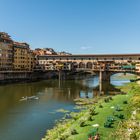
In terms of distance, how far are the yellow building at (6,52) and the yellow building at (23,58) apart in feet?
11.2

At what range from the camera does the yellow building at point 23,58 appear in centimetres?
11212

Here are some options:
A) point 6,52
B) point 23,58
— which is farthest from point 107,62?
point 6,52

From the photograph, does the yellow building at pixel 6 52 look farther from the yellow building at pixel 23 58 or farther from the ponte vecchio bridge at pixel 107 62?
the ponte vecchio bridge at pixel 107 62

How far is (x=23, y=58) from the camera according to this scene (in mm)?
117312

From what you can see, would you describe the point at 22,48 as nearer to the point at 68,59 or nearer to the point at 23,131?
the point at 68,59

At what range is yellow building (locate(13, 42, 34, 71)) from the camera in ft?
368

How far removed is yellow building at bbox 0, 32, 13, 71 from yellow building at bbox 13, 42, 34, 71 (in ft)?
11.2

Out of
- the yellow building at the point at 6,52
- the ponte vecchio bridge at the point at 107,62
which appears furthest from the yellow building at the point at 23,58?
the ponte vecchio bridge at the point at 107,62

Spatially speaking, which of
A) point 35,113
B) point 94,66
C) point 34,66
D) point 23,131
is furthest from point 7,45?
point 23,131

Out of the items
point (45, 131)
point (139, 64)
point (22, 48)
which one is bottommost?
point (45, 131)

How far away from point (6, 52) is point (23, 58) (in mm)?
13179

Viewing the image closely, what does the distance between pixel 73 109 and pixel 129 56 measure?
71.6m

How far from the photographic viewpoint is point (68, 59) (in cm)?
12562

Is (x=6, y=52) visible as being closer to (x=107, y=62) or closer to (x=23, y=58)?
(x=23, y=58)
